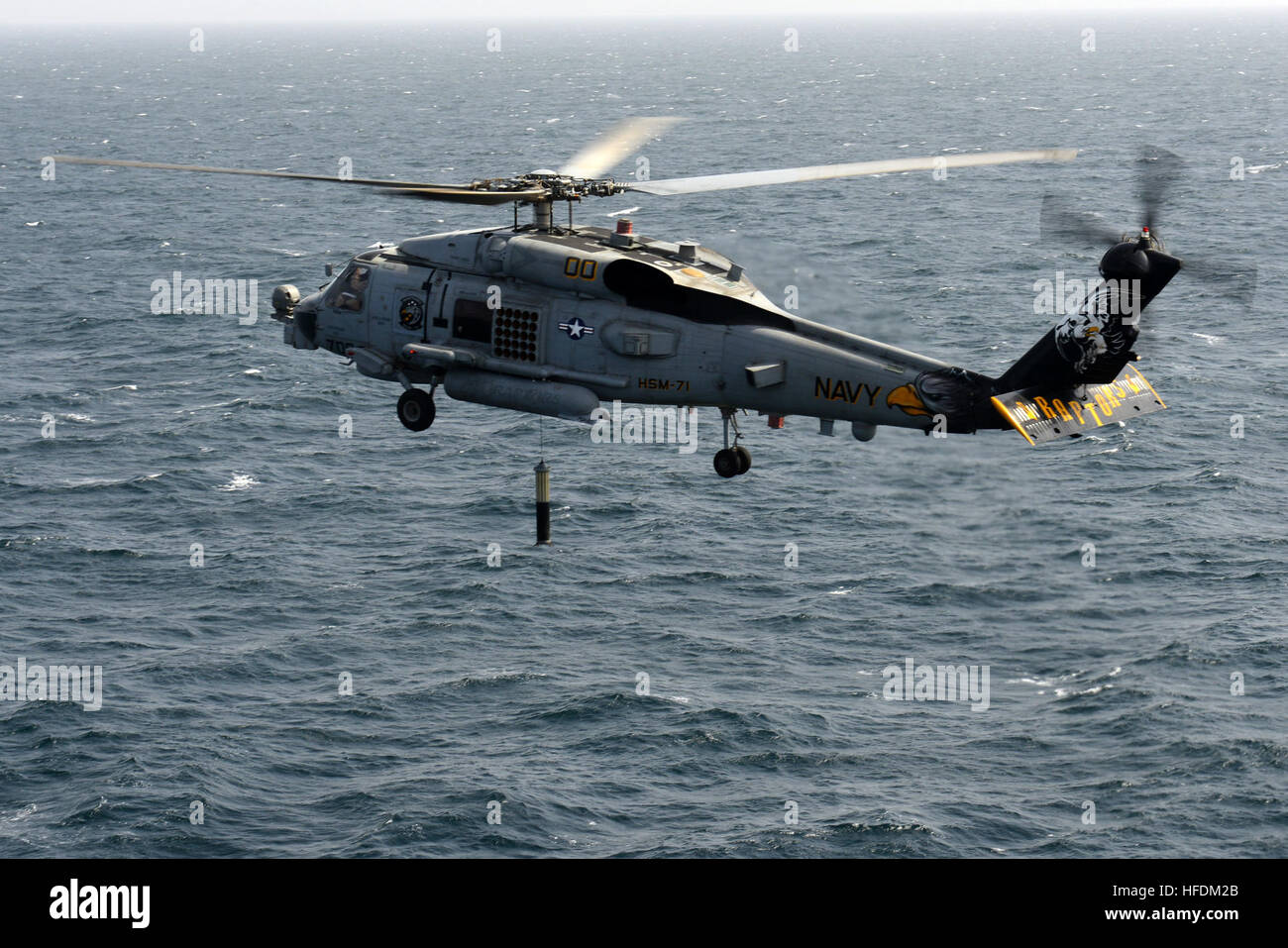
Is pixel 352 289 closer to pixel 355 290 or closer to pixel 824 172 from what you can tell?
pixel 355 290

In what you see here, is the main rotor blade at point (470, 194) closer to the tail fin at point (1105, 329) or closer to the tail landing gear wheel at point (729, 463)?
the tail landing gear wheel at point (729, 463)

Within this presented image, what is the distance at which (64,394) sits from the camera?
399 ft

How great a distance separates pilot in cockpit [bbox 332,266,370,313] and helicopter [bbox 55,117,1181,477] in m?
0.05

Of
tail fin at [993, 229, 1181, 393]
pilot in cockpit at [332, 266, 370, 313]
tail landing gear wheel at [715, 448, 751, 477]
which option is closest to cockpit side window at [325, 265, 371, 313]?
pilot in cockpit at [332, 266, 370, 313]

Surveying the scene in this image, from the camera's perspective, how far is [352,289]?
44969 mm

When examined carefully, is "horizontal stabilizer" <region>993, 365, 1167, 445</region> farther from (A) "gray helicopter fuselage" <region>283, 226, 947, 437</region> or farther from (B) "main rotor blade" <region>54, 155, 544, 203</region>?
(B) "main rotor blade" <region>54, 155, 544, 203</region>

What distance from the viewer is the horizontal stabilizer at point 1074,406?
1497 inches

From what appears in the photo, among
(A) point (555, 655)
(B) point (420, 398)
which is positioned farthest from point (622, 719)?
(B) point (420, 398)

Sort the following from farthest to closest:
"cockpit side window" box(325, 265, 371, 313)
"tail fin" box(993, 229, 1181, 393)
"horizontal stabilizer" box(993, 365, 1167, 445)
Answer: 1. "cockpit side window" box(325, 265, 371, 313)
2. "tail fin" box(993, 229, 1181, 393)
3. "horizontal stabilizer" box(993, 365, 1167, 445)

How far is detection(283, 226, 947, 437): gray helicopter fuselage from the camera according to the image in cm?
4012

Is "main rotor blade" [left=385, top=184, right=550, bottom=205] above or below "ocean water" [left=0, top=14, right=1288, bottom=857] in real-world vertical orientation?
above
